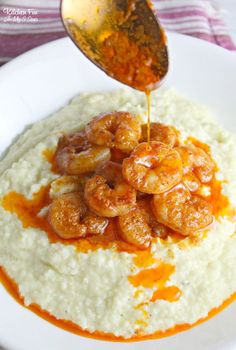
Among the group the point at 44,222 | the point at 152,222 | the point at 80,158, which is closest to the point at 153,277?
the point at 152,222

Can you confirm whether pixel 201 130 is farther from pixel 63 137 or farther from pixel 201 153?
pixel 63 137

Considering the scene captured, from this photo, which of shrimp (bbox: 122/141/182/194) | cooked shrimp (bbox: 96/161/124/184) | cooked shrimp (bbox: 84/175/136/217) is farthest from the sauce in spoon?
cooked shrimp (bbox: 84/175/136/217)

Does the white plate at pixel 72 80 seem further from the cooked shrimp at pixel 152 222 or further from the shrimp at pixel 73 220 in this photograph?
the cooked shrimp at pixel 152 222

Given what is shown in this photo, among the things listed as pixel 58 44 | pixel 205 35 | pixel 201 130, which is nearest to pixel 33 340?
pixel 201 130

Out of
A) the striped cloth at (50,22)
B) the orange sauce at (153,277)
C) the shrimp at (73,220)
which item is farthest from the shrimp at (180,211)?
the striped cloth at (50,22)

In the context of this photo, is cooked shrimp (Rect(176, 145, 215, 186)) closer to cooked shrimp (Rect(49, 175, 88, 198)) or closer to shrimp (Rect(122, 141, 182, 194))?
shrimp (Rect(122, 141, 182, 194))

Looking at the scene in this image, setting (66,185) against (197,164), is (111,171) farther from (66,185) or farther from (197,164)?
(197,164)
